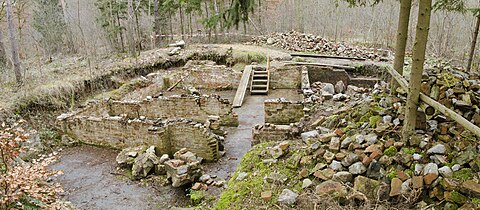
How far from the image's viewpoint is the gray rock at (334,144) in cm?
471

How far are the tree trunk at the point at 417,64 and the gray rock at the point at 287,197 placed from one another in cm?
171

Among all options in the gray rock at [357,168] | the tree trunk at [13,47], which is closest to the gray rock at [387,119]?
the gray rock at [357,168]

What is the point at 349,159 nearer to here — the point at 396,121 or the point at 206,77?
the point at 396,121

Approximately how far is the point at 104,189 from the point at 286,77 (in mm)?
9448

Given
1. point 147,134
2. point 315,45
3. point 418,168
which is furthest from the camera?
point 315,45

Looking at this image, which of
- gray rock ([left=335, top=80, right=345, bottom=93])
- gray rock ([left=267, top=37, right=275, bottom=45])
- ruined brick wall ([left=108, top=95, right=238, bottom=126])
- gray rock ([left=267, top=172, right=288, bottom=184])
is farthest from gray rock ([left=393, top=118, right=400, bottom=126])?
gray rock ([left=267, top=37, right=275, bottom=45])

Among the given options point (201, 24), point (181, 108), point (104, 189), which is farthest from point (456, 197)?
point (201, 24)

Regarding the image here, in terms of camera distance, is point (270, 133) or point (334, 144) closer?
point (334, 144)

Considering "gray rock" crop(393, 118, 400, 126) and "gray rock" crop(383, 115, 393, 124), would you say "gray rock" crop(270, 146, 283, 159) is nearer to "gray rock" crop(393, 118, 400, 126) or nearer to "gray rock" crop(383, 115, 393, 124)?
"gray rock" crop(383, 115, 393, 124)

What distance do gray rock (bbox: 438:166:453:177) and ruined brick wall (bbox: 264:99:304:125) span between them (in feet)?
19.9

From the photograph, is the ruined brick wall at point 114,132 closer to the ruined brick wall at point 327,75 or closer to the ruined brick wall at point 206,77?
the ruined brick wall at point 206,77

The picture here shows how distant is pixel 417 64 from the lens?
4.06 meters

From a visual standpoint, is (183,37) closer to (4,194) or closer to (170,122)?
(170,122)

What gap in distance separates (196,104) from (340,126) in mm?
6156
